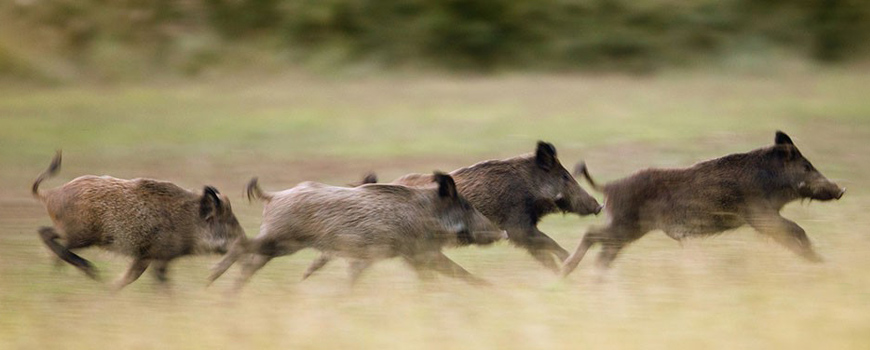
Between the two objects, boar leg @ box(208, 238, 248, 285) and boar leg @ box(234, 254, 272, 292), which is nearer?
boar leg @ box(234, 254, 272, 292)

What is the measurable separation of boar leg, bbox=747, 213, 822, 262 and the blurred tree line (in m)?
16.4

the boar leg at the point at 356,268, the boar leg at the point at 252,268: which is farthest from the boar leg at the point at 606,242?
the boar leg at the point at 252,268

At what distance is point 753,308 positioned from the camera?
5859 mm

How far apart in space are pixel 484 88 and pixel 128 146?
310 inches

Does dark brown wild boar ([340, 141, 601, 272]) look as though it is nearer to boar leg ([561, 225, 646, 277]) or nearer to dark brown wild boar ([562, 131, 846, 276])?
boar leg ([561, 225, 646, 277])

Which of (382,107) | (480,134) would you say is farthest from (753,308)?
(382,107)

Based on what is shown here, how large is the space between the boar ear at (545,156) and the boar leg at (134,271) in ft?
7.54

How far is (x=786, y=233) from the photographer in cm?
723

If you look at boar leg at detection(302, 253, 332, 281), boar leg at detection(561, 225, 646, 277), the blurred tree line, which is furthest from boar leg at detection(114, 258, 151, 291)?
the blurred tree line

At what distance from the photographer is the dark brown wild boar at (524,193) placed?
7.83m

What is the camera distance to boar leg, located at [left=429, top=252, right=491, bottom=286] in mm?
6873

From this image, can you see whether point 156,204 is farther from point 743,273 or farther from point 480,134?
point 480,134

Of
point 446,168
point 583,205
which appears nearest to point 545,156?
point 583,205

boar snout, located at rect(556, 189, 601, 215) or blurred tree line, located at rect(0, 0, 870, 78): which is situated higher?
boar snout, located at rect(556, 189, 601, 215)
